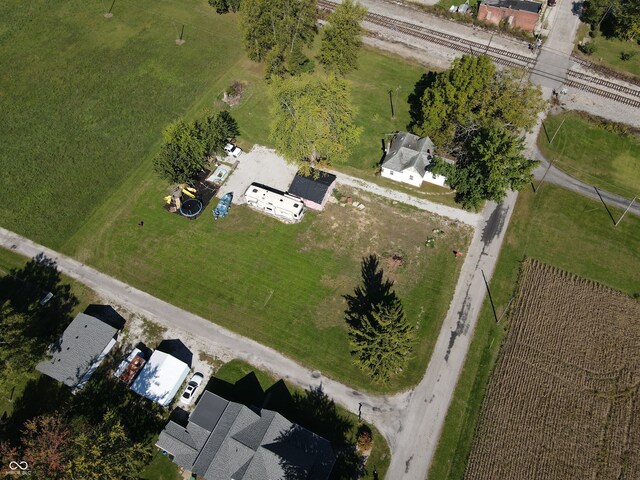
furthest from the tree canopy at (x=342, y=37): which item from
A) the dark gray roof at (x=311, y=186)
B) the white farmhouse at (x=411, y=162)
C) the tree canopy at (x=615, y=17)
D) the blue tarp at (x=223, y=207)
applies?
the tree canopy at (x=615, y=17)

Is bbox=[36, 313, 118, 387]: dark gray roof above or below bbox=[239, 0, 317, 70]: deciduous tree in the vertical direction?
below

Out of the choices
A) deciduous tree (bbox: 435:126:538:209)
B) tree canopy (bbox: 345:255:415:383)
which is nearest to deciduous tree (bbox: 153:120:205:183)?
tree canopy (bbox: 345:255:415:383)

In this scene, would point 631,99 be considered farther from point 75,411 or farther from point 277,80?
point 75,411

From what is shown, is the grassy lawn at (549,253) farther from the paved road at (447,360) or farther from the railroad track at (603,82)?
the railroad track at (603,82)

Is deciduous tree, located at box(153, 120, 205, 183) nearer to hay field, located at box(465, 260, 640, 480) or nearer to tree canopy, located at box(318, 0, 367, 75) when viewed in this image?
tree canopy, located at box(318, 0, 367, 75)

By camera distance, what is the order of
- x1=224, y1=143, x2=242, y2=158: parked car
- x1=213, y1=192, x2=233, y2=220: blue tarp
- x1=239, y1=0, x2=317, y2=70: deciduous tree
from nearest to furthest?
x1=213, y1=192, x2=233, y2=220: blue tarp < x1=224, y1=143, x2=242, y2=158: parked car < x1=239, y1=0, x2=317, y2=70: deciduous tree
